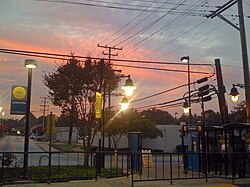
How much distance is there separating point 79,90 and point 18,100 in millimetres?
6300

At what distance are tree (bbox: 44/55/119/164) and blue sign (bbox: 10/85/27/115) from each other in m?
5.72

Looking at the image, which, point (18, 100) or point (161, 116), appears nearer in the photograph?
point (18, 100)

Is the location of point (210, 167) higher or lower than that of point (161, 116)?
lower

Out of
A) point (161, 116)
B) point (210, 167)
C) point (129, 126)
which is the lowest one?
point (210, 167)

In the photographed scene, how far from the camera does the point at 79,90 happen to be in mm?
20969

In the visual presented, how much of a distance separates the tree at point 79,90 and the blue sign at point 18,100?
5718mm

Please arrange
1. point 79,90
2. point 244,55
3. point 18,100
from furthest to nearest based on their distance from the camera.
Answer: point 79,90, point 244,55, point 18,100

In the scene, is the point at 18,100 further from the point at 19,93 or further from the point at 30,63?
the point at 30,63

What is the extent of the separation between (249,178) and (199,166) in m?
2.70

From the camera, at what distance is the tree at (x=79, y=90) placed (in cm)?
2092

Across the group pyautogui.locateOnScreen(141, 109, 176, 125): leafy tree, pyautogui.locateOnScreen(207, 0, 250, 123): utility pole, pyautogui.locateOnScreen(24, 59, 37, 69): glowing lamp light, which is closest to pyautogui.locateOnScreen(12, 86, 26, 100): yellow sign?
pyautogui.locateOnScreen(24, 59, 37, 69): glowing lamp light

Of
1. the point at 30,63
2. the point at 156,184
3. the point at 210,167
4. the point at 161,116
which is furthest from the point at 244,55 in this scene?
the point at 161,116

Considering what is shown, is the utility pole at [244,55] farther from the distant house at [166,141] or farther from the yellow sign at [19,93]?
the distant house at [166,141]

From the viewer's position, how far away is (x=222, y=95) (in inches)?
741
